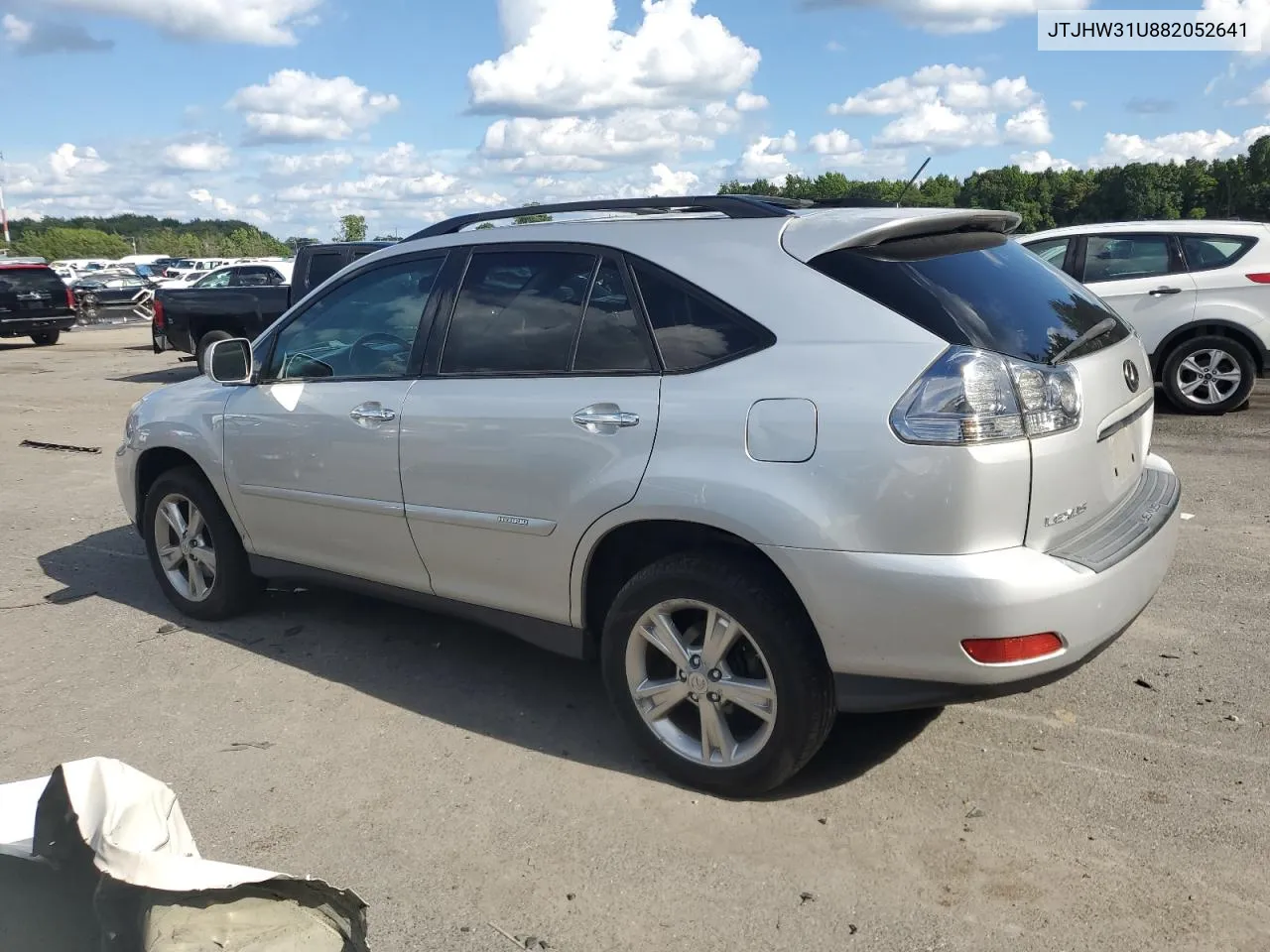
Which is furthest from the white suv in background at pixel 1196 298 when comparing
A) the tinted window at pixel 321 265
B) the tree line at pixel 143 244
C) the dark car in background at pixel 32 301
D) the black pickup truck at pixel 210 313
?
the tree line at pixel 143 244

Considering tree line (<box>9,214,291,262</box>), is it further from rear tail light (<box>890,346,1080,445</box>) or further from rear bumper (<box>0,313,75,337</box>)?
Answer: rear tail light (<box>890,346,1080,445</box>)

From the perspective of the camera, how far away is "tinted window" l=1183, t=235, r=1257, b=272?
9453 mm

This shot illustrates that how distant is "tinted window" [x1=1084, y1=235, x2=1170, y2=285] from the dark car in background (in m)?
21.0

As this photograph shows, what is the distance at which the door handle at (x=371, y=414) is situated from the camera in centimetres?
411

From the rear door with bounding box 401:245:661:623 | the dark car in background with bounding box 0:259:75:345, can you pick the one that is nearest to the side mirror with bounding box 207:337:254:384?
the rear door with bounding box 401:245:661:623

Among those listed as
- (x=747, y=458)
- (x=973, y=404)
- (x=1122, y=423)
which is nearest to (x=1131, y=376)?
(x=1122, y=423)

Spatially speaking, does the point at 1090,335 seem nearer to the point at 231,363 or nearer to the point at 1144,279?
the point at 231,363

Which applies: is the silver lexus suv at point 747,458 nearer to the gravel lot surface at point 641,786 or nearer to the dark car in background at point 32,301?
the gravel lot surface at point 641,786

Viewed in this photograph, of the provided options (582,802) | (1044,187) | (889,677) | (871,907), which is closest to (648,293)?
(889,677)

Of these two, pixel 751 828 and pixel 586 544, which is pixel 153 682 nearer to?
pixel 586 544

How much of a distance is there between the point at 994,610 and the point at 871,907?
851mm

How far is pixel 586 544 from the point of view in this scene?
3.53 metres

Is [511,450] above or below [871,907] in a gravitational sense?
above

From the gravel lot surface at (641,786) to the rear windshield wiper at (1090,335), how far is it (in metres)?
1.36
